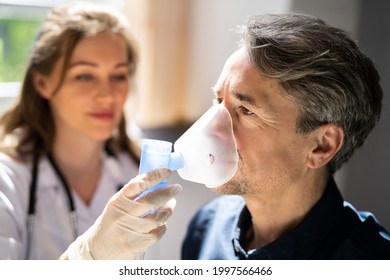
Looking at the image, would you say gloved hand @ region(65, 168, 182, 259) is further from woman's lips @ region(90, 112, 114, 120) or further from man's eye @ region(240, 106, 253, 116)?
woman's lips @ region(90, 112, 114, 120)

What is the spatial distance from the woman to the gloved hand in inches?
13.7

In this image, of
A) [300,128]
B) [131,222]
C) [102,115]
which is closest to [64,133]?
[102,115]

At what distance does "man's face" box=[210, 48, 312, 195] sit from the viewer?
97 cm

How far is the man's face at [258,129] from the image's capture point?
97cm

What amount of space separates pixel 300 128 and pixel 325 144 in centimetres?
8

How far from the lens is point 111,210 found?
3.02 feet

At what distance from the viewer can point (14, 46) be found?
5.93 feet

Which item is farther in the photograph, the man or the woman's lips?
the woman's lips

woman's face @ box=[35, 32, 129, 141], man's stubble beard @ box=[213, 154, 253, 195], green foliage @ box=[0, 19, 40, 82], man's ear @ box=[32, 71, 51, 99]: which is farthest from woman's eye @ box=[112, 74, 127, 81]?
man's stubble beard @ box=[213, 154, 253, 195]

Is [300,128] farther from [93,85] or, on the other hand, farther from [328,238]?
[93,85]
